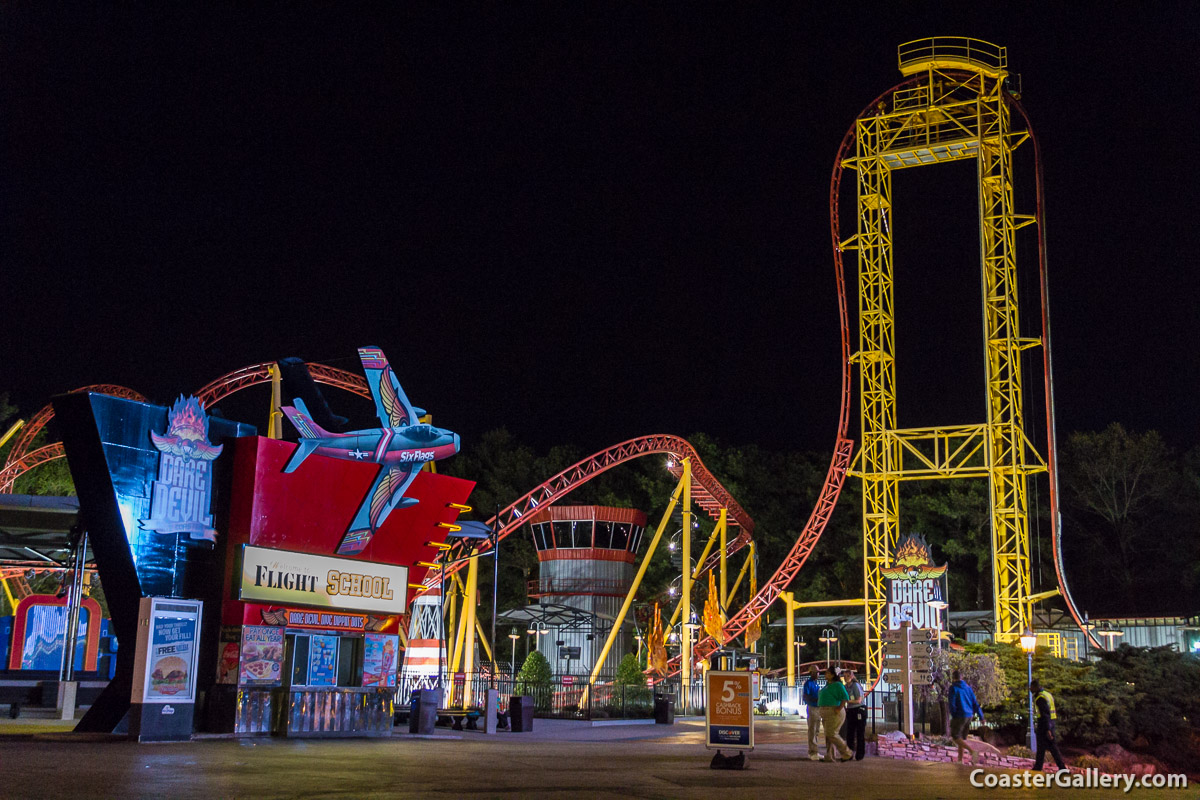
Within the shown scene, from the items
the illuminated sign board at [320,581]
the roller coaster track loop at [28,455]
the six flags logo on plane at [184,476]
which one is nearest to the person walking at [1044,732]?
the illuminated sign board at [320,581]

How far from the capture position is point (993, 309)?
41.2 m

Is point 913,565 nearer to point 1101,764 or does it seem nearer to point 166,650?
point 1101,764

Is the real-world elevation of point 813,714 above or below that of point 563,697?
above

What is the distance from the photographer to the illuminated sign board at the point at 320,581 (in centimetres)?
2464

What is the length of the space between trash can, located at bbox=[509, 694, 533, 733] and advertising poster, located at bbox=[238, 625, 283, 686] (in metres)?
6.33

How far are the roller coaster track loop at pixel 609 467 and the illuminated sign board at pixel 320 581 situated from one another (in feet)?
40.1

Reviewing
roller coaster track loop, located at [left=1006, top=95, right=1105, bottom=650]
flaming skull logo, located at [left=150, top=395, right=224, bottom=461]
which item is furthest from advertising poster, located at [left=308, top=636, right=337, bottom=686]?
roller coaster track loop, located at [left=1006, top=95, right=1105, bottom=650]

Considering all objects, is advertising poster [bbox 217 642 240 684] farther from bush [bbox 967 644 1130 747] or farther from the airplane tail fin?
bush [bbox 967 644 1130 747]

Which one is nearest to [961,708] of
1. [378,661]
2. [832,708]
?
[832,708]

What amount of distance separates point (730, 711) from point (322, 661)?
11.9 meters

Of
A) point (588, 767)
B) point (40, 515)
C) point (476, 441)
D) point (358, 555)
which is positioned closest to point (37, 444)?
point (476, 441)

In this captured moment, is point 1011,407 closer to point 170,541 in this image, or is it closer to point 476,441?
point 170,541

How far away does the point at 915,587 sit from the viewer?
33.5 m

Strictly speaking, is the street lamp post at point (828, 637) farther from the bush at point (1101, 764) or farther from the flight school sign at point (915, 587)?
the bush at point (1101, 764)
